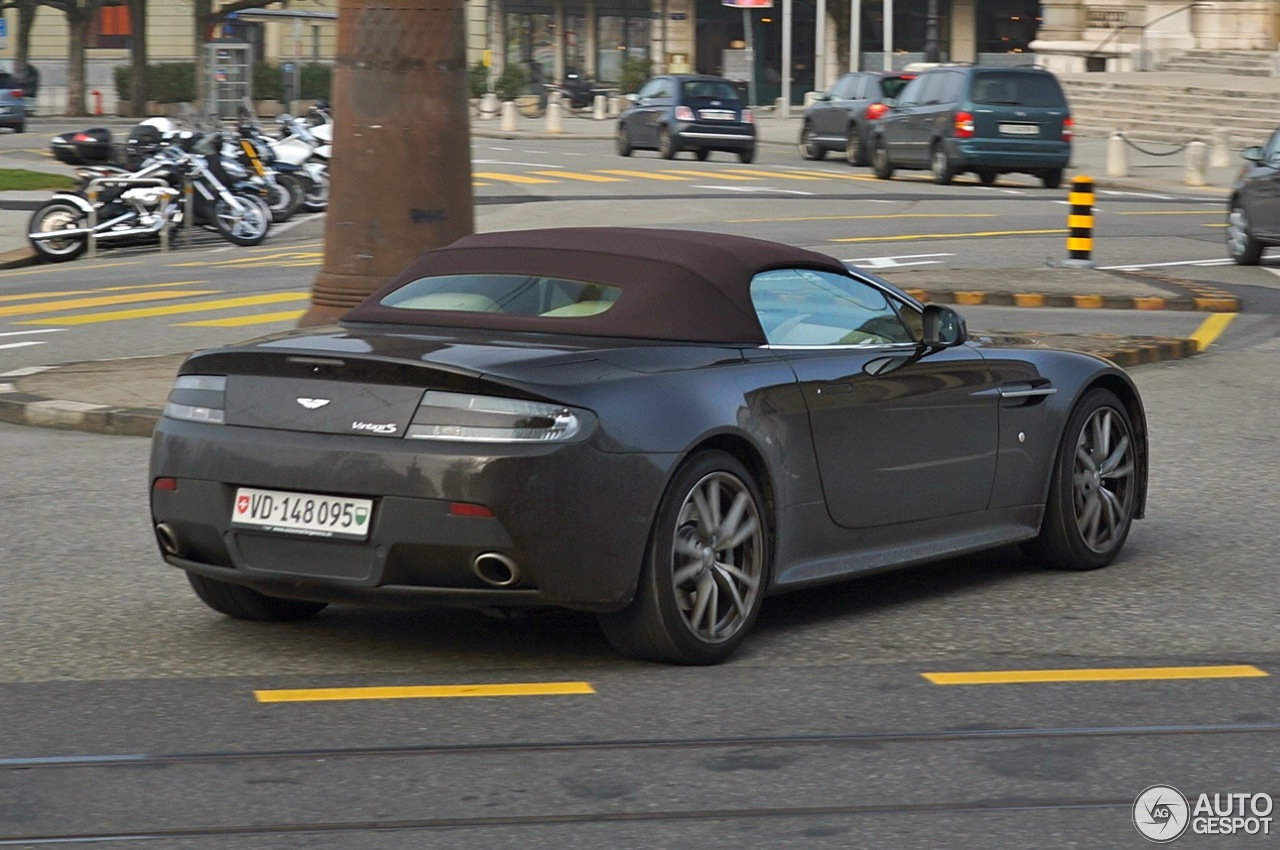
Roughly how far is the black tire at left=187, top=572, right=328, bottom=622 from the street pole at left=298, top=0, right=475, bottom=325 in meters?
4.77

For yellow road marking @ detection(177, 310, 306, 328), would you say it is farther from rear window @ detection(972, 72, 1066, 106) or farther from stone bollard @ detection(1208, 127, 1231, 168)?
stone bollard @ detection(1208, 127, 1231, 168)

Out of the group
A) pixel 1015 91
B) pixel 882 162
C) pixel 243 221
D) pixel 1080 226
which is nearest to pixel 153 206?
pixel 243 221

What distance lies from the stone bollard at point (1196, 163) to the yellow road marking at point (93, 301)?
20.3 meters

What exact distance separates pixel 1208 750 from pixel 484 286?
265 centimetres

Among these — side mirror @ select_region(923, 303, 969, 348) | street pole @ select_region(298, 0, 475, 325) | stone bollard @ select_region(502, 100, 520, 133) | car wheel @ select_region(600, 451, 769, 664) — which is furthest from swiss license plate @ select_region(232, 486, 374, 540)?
stone bollard @ select_region(502, 100, 520, 133)

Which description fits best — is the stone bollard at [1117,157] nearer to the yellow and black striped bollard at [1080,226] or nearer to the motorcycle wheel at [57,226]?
the yellow and black striped bollard at [1080,226]

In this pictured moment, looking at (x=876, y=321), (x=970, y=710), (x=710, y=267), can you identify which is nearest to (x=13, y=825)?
(x=970, y=710)

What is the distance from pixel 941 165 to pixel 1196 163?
16.6ft

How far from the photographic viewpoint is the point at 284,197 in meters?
27.2

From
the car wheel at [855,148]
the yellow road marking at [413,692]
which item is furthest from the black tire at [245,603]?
the car wheel at [855,148]

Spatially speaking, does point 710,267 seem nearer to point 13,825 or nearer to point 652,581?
point 652,581

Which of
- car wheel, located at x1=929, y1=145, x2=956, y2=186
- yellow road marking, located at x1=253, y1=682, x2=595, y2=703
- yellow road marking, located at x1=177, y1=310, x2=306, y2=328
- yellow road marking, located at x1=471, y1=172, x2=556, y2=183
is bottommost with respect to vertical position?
yellow road marking, located at x1=253, y1=682, x2=595, y2=703

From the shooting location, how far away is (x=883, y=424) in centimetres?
688

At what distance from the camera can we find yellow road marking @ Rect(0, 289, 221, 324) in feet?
59.7
